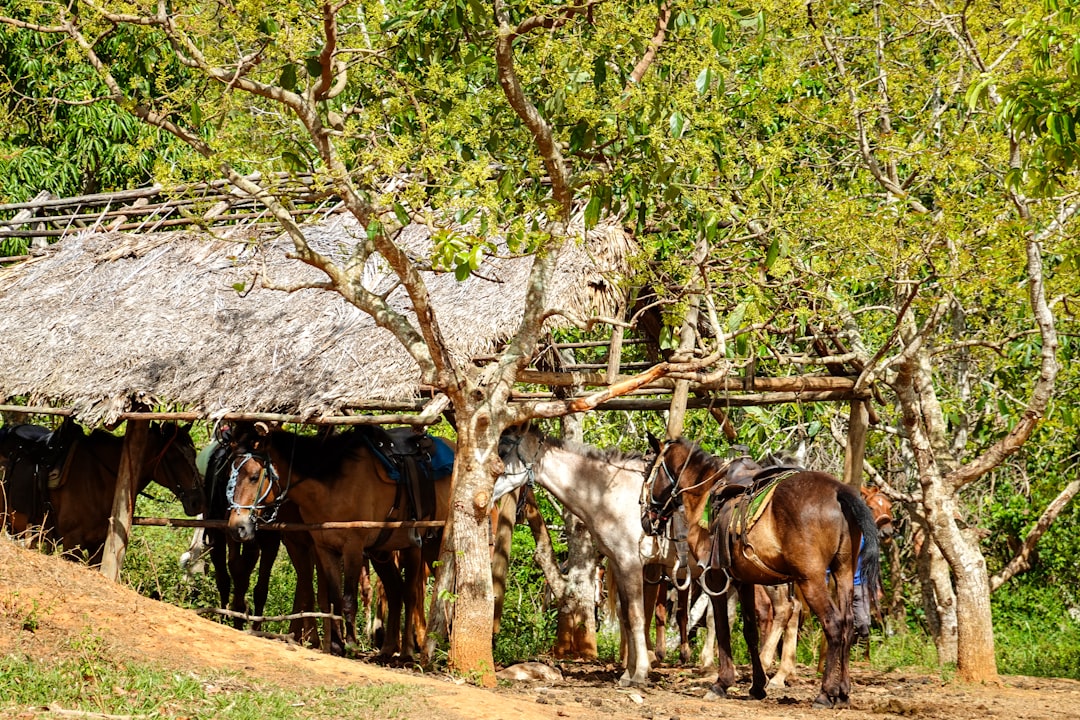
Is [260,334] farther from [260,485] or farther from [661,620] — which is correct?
[661,620]

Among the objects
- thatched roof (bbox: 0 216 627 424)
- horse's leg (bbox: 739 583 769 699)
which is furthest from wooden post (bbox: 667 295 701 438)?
horse's leg (bbox: 739 583 769 699)

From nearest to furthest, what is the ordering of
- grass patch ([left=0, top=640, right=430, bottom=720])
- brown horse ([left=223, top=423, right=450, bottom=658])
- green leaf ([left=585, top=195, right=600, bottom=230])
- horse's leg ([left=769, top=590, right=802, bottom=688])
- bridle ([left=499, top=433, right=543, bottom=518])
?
grass patch ([left=0, top=640, right=430, bottom=720]) < green leaf ([left=585, top=195, right=600, bottom=230]) < bridle ([left=499, top=433, right=543, bottom=518]) < brown horse ([left=223, top=423, right=450, bottom=658]) < horse's leg ([left=769, top=590, right=802, bottom=688])

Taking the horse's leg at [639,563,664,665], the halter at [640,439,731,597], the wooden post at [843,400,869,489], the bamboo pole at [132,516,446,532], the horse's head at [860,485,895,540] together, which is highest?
the wooden post at [843,400,869,489]

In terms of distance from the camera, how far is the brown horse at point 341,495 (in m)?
9.99

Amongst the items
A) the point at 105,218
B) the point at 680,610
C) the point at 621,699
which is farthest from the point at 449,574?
the point at 105,218

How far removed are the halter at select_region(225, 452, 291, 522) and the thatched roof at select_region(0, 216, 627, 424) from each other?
535 mm

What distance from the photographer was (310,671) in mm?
7797

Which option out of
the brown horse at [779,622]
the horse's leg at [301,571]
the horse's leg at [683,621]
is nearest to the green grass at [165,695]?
the horse's leg at [301,571]

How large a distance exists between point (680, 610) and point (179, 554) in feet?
22.5

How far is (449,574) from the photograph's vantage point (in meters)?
9.01

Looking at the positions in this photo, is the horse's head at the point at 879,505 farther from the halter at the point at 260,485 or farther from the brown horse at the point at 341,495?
the halter at the point at 260,485

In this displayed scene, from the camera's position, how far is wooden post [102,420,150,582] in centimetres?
1046

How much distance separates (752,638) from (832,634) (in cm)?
78

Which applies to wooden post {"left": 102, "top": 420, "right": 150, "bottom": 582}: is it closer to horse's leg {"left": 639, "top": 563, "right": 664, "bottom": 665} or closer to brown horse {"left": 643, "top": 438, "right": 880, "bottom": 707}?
horse's leg {"left": 639, "top": 563, "right": 664, "bottom": 665}
